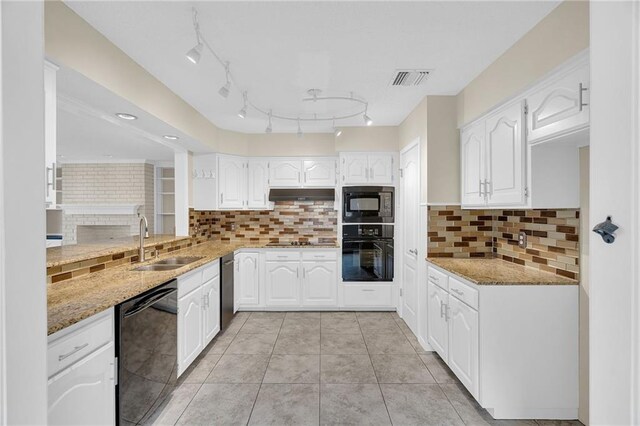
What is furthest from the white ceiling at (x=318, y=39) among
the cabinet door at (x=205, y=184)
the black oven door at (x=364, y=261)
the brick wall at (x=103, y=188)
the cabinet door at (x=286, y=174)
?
the brick wall at (x=103, y=188)

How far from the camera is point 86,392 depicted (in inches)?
57.1

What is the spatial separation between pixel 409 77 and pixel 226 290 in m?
2.88

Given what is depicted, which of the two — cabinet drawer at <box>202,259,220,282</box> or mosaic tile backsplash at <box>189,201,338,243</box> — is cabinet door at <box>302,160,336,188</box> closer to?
mosaic tile backsplash at <box>189,201,338,243</box>

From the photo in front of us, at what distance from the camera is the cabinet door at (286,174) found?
14.6ft

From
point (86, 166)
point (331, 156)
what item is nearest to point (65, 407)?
point (331, 156)

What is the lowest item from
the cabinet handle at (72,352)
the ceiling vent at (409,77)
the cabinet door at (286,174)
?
the cabinet handle at (72,352)

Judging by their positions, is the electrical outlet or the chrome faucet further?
the chrome faucet

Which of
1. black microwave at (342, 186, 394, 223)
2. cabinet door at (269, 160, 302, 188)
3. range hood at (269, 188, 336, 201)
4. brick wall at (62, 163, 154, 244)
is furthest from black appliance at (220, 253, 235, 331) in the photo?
brick wall at (62, 163, 154, 244)

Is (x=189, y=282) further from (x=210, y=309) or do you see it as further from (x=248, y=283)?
(x=248, y=283)

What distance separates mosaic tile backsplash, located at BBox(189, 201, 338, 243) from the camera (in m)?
4.74

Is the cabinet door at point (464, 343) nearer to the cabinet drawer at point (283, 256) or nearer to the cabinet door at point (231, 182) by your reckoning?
the cabinet drawer at point (283, 256)

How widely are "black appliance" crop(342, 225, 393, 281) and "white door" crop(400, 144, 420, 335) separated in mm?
234

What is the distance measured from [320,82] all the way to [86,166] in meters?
5.75

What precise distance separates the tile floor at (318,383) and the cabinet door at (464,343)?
0.60 feet
